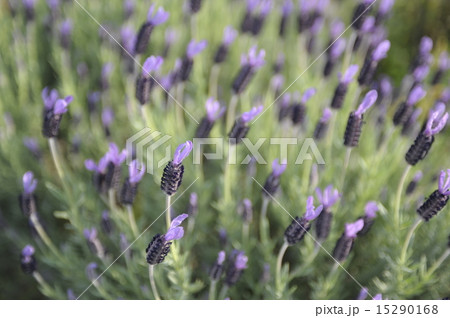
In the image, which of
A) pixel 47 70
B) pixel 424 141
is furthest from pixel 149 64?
pixel 47 70

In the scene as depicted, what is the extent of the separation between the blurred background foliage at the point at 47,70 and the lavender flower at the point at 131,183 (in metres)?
0.59

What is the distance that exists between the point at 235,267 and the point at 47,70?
2.07m

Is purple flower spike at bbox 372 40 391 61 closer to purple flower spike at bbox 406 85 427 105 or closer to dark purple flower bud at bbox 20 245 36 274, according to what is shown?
purple flower spike at bbox 406 85 427 105

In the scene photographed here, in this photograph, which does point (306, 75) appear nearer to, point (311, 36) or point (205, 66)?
point (311, 36)

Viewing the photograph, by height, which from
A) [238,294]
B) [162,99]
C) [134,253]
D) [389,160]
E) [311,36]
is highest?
[311,36]

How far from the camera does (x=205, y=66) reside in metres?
2.81

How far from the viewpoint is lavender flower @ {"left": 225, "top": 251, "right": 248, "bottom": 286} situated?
157cm

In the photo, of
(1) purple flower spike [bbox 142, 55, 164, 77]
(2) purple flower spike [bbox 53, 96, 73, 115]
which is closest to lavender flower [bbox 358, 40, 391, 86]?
(1) purple flower spike [bbox 142, 55, 164, 77]

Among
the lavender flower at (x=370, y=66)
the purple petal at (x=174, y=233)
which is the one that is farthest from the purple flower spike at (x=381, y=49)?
the purple petal at (x=174, y=233)

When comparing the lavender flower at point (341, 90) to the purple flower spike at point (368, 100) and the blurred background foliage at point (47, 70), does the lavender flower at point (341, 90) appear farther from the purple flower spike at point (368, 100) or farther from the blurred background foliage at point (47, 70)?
the blurred background foliage at point (47, 70)

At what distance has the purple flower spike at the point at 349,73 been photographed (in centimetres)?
168

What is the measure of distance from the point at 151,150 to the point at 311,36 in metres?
1.02
